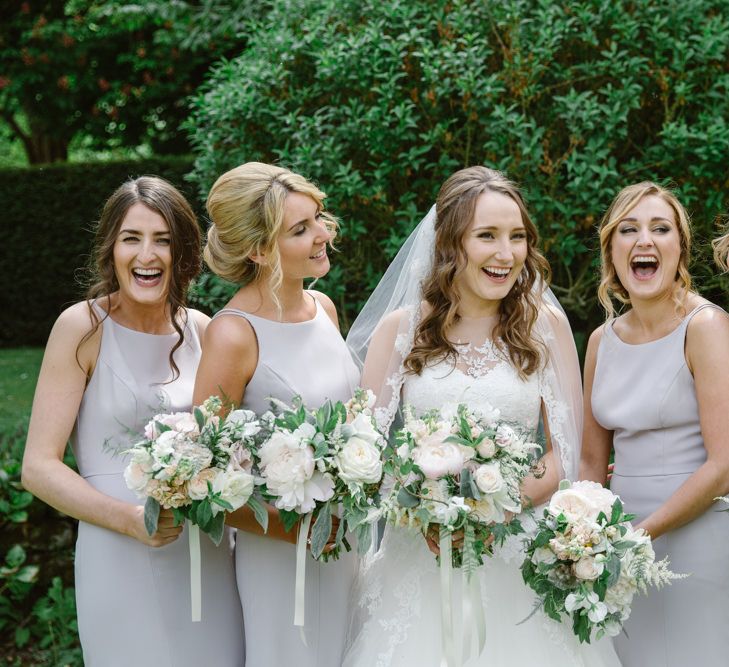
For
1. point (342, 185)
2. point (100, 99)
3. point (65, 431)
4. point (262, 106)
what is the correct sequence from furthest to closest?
point (100, 99)
point (262, 106)
point (342, 185)
point (65, 431)

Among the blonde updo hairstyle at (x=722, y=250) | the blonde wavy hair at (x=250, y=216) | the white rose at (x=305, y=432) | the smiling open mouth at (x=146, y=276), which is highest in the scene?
the blonde wavy hair at (x=250, y=216)

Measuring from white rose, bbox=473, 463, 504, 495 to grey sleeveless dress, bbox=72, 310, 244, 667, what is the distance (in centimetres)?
126

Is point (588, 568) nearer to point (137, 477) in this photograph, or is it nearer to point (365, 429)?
point (365, 429)

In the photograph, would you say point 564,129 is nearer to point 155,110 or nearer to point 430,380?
point 430,380

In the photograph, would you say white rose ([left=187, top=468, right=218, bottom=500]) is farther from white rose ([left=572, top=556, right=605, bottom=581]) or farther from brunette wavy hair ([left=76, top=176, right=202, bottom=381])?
white rose ([left=572, top=556, right=605, bottom=581])

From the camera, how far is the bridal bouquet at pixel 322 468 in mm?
3111

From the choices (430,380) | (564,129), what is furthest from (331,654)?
(564,129)

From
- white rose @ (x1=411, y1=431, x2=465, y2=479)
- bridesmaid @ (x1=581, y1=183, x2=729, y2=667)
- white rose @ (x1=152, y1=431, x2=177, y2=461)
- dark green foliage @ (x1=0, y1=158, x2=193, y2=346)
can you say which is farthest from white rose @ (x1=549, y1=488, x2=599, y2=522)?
dark green foliage @ (x1=0, y1=158, x2=193, y2=346)

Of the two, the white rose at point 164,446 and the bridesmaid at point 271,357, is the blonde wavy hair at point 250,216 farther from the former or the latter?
the white rose at point 164,446

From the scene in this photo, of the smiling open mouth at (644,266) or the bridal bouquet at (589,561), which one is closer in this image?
the bridal bouquet at (589,561)

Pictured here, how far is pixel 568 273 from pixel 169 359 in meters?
2.60

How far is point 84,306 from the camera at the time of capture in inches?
151

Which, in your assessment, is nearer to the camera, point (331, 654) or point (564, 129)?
point (331, 654)

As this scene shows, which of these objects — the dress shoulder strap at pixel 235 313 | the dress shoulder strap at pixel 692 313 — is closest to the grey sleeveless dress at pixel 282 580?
the dress shoulder strap at pixel 235 313
